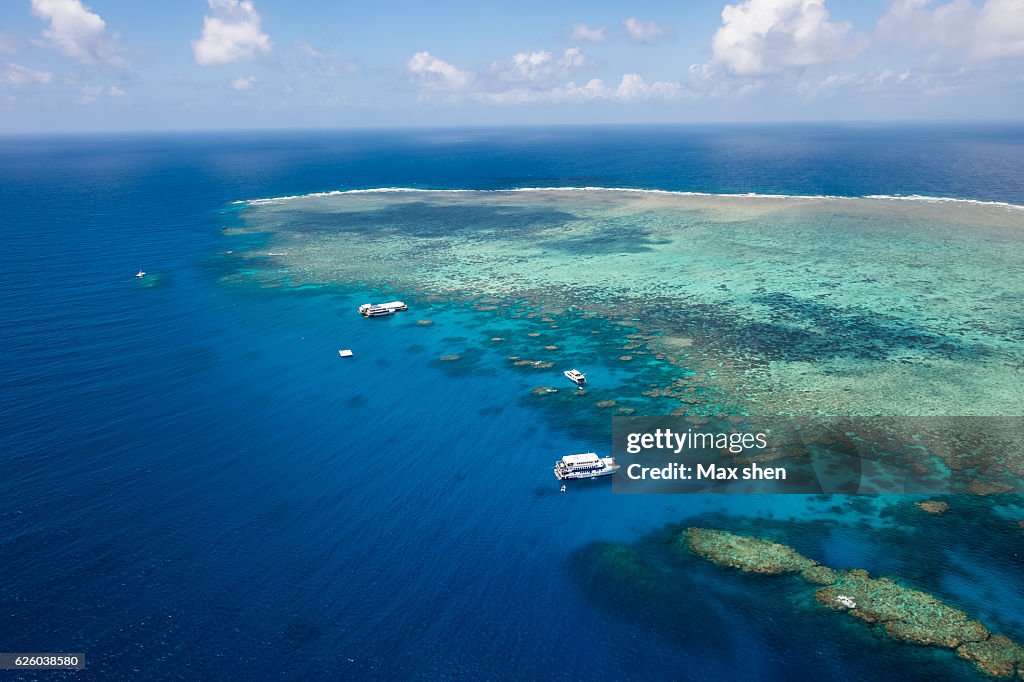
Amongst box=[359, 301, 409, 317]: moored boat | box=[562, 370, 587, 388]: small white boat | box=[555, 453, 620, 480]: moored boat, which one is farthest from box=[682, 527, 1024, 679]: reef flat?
box=[359, 301, 409, 317]: moored boat

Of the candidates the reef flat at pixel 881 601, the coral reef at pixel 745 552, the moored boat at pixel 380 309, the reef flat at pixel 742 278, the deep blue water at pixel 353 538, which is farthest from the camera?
the moored boat at pixel 380 309

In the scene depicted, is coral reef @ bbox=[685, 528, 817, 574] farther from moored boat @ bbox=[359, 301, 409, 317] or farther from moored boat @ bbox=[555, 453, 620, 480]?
moored boat @ bbox=[359, 301, 409, 317]

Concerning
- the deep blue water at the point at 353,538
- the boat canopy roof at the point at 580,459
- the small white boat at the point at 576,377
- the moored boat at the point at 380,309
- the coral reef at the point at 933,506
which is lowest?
the deep blue water at the point at 353,538

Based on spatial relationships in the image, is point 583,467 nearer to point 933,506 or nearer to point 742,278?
point 933,506

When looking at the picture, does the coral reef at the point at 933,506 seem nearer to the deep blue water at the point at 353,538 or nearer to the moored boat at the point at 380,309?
the deep blue water at the point at 353,538

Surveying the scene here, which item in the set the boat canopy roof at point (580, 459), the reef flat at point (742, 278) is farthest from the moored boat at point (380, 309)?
the boat canopy roof at point (580, 459)

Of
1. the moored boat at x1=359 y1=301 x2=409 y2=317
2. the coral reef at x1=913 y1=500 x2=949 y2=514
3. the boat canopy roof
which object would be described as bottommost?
the coral reef at x1=913 y1=500 x2=949 y2=514
